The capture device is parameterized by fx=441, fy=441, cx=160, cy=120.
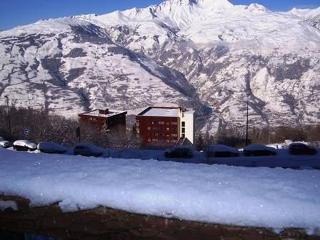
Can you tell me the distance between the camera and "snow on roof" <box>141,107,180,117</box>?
227 feet

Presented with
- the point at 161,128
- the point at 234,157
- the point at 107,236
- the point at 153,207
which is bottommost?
the point at 161,128

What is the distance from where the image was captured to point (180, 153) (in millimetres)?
14805

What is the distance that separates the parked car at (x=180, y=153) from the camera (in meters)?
14.7

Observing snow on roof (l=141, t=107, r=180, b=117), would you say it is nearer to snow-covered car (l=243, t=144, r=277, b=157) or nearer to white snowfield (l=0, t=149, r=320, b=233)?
snow-covered car (l=243, t=144, r=277, b=157)

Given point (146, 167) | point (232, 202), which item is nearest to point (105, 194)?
Result: point (146, 167)

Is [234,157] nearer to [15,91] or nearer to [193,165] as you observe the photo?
[193,165]

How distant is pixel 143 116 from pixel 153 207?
214 ft

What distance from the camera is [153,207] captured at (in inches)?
131

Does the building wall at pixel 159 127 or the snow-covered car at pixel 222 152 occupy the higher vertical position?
the snow-covered car at pixel 222 152

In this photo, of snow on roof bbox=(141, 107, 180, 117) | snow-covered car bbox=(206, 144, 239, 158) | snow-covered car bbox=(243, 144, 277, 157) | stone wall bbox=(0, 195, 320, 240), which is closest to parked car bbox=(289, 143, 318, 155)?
snow-covered car bbox=(243, 144, 277, 157)

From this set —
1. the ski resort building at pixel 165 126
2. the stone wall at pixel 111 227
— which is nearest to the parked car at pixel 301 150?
the stone wall at pixel 111 227

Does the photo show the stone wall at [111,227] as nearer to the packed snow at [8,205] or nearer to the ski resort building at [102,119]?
the packed snow at [8,205]

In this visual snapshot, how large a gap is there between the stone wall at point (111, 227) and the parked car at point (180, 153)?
433 inches

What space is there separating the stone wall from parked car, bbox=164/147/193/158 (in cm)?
1099
